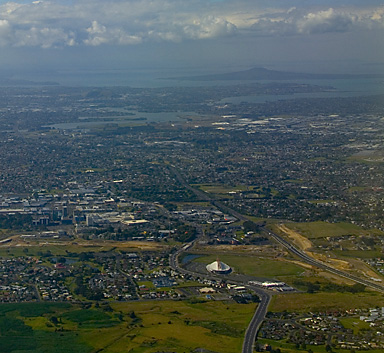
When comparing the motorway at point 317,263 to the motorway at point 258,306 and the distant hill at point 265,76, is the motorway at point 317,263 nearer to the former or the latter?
the motorway at point 258,306

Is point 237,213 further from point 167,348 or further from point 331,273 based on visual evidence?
point 167,348

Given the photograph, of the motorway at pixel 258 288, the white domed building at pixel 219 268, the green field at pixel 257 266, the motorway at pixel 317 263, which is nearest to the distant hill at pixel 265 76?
the motorway at pixel 258 288

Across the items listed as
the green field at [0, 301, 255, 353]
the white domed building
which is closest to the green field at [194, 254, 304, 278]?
the white domed building

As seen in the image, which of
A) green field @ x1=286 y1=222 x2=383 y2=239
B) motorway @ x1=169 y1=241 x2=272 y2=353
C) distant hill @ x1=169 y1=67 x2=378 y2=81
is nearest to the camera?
motorway @ x1=169 y1=241 x2=272 y2=353

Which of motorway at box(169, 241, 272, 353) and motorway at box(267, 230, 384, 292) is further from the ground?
motorway at box(169, 241, 272, 353)

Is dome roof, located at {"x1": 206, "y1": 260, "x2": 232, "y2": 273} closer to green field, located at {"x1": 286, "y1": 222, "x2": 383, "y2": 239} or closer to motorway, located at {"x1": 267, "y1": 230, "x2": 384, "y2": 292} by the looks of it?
motorway, located at {"x1": 267, "y1": 230, "x2": 384, "y2": 292}

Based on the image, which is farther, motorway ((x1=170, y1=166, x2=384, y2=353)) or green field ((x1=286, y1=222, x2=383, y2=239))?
green field ((x1=286, y1=222, x2=383, y2=239))

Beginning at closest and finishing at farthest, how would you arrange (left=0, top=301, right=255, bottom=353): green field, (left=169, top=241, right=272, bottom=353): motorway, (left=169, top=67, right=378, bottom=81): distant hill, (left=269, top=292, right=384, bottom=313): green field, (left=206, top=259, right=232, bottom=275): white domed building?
(left=0, top=301, right=255, bottom=353): green field, (left=169, top=241, right=272, bottom=353): motorway, (left=269, top=292, right=384, bottom=313): green field, (left=206, top=259, right=232, bottom=275): white domed building, (left=169, top=67, right=378, bottom=81): distant hill
